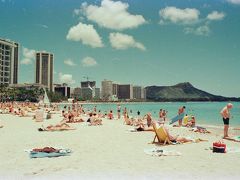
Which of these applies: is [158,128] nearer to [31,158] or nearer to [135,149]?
[135,149]

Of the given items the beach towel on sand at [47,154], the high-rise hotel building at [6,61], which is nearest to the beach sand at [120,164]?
the beach towel on sand at [47,154]

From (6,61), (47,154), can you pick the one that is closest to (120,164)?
(47,154)

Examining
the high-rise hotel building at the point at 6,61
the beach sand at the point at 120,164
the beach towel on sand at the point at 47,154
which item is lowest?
the beach sand at the point at 120,164

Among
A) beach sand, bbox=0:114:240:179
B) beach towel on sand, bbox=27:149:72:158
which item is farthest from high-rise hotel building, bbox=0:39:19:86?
beach towel on sand, bbox=27:149:72:158

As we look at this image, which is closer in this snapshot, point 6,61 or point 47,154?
point 47,154

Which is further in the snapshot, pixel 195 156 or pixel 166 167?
pixel 195 156

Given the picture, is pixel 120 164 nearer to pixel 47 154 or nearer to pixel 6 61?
pixel 47 154

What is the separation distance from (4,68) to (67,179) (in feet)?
446

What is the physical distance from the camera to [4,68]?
5281 inches

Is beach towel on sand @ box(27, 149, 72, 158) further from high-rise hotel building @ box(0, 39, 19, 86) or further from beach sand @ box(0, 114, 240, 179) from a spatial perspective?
high-rise hotel building @ box(0, 39, 19, 86)

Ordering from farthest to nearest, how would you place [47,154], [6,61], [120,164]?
[6,61], [47,154], [120,164]

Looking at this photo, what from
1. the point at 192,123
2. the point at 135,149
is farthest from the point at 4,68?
the point at 135,149

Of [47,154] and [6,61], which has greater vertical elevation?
[6,61]

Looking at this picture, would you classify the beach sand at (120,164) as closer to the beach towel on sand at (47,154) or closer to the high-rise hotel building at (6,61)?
the beach towel on sand at (47,154)
